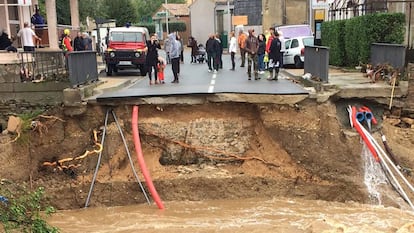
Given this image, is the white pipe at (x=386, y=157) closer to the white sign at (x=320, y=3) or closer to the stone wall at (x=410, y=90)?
the stone wall at (x=410, y=90)

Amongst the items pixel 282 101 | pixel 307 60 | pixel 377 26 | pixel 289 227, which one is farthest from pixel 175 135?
pixel 377 26

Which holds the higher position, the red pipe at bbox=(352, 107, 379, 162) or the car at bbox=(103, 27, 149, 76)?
the car at bbox=(103, 27, 149, 76)

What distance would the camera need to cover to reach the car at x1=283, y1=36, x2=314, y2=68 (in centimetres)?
2503

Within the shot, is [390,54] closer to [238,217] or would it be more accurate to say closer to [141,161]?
[238,217]

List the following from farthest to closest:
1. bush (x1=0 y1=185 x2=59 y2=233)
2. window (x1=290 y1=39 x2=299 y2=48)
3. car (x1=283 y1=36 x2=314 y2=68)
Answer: window (x1=290 y1=39 x2=299 y2=48)
car (x1=283 y1=36 x2=314 y2=68)
bush (x1=0 y1=185 x2=59 y2=233)

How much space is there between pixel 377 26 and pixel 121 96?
9.45 metres

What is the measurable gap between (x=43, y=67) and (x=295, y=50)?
13.1 meters

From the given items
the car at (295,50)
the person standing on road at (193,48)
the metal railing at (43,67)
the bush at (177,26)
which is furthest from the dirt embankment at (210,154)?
the bush at (177,26)

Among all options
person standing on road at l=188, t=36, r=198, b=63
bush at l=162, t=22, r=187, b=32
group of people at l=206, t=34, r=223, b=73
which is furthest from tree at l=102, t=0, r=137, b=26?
group of people at l=206, t=34, r=223, b=73

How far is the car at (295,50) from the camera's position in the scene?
25031 millimetres

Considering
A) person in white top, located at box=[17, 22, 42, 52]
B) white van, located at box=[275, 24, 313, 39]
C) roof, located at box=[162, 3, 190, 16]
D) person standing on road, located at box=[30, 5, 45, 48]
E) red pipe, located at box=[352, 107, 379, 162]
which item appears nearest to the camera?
red pipe, located at box=[352, 107, 379, 162]

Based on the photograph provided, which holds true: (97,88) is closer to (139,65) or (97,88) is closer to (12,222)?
(139,65)

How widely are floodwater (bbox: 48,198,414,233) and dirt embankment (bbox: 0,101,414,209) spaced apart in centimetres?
49

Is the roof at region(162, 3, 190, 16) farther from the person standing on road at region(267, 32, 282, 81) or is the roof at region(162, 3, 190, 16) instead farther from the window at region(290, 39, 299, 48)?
the person standing on road at region(267, 32, 282, 81)
